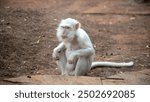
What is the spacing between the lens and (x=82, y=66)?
3.52 m

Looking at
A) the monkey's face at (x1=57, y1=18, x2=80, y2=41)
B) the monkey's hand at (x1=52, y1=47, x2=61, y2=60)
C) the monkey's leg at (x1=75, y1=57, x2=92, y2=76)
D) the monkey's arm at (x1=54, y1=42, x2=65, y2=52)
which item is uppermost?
the monkey's face at (x1=57, y1=18, x2=80, y2=41)

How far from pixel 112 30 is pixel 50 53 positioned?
Result: 277 mm

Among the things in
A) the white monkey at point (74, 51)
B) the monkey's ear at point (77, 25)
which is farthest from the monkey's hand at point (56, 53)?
the monkey's ear at point (77, 25)

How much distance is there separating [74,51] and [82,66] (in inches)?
2.8

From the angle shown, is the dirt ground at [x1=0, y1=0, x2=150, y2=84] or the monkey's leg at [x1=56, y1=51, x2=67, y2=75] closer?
the dirt ground at [x1=0, y1=0, x2=150, y2=84]

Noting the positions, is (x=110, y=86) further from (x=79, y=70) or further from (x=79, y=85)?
(x=79, y=70)

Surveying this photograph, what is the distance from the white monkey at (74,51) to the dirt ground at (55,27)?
0.11 ft

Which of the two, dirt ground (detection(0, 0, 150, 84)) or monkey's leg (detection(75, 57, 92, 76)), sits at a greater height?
dirt ground (detection(0, 0, 150, 84))

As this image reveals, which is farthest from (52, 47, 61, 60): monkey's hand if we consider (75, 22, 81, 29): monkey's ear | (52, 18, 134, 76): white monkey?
(75, 22, 81, 29): monkey's ear

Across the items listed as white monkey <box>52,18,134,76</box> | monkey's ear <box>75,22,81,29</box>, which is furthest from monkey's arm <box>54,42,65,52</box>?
monkey's ear <box>75,22,81,29</box>

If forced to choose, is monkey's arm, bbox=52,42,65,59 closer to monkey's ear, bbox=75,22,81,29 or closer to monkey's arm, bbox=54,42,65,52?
monkey's arm, bbox=54,42,65,52

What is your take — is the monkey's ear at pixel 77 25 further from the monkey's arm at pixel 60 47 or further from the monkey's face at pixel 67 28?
the monkey's arm at pixel 60 47

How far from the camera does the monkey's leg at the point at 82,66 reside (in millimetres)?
3518

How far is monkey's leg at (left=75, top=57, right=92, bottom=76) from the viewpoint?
3.52 meters
